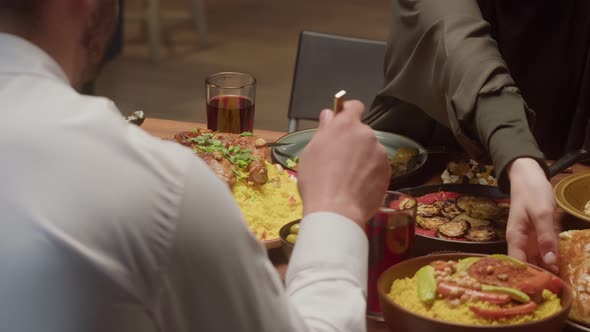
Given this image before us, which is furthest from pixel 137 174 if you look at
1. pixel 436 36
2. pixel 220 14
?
pixel 220 14

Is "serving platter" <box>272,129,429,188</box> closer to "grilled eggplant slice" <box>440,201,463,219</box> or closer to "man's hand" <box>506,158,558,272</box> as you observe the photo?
"grilled eggplant slice" <box>440,201,463,219</box>

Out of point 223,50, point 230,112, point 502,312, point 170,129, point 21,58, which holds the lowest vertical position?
point 223,50

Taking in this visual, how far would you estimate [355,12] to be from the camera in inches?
276

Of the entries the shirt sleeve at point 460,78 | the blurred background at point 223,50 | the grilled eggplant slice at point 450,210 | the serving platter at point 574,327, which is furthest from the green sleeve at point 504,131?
the blurred background at point 223,50

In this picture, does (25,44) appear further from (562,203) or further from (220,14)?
(220,14)

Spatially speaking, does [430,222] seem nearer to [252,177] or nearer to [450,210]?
[450,210]

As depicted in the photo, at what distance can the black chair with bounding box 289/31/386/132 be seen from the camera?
2650mm

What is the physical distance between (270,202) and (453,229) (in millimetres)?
378

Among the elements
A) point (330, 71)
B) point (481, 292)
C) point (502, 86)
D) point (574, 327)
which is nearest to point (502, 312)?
point (481, 292)

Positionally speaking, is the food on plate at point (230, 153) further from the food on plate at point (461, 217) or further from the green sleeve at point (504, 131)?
the green sleeve at point (504, 131)

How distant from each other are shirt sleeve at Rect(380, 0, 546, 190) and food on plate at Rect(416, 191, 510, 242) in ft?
0.23

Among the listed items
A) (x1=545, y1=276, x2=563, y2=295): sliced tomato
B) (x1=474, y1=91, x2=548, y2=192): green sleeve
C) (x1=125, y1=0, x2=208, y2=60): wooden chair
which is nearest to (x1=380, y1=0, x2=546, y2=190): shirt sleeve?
(x1=474, y1=91, x2=548, y2=192): green sleeve

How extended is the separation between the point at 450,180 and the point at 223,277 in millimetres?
1102

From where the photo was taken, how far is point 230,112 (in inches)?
80.8
